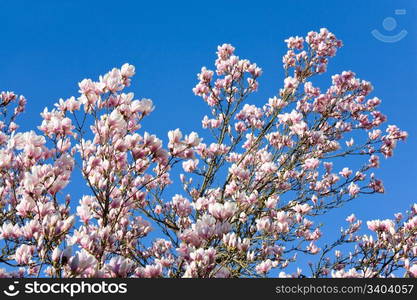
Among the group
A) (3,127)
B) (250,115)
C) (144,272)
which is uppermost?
(250,115)

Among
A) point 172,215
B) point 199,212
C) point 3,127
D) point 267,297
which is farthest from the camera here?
point 3,127

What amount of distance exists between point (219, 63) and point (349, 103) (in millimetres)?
2680

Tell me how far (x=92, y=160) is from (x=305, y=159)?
4.49 meters

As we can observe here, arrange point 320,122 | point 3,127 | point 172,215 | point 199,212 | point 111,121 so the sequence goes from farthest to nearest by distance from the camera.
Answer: point 320,122 < point 3,127 < point 172,215 < point 199,212 < point 111,121

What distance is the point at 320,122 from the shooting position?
27.2 feet

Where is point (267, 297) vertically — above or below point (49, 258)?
below

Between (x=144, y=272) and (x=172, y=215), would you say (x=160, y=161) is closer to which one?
(x=144, y=272)

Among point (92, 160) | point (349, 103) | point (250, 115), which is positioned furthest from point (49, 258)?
point (349, 103)

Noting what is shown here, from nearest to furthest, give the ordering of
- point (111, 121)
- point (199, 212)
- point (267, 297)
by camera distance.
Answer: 1. point (267, 297)
2. point (111, 121)
3. point (199, 212)

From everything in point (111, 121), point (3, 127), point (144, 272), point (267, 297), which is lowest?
point (267, 297)

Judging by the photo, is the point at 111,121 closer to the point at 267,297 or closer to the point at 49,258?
the point at 49,258

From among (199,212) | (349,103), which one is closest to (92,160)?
(199,212)

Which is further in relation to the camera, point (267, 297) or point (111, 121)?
point (111, 121)

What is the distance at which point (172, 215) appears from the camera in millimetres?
7258
